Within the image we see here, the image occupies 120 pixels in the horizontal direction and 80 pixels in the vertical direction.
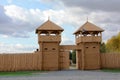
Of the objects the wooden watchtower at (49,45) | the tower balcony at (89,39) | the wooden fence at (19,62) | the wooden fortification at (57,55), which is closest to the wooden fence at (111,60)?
the wooden fortification at (57,55)

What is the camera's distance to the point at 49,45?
3725cm

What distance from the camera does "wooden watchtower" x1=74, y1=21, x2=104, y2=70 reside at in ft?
124

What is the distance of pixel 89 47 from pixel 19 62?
340 inches

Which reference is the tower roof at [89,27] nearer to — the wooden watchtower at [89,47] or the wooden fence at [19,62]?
the wooden watchtower at [89,47]

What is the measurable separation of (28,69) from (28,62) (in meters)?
0.81

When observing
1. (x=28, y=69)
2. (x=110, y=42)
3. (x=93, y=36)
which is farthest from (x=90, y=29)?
(x=110, y=42)

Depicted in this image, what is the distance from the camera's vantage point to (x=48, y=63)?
36.8 metres

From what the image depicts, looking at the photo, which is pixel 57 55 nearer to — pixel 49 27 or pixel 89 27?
pixel 49 27

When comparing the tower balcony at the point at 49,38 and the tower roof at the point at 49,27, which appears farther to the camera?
the tower roof at the point at 49,27

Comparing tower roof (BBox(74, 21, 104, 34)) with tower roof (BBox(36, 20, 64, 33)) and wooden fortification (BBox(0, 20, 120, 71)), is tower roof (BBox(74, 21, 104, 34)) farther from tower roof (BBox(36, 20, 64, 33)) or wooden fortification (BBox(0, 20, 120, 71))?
tower roof (BBox(36, 20, 64, 33))

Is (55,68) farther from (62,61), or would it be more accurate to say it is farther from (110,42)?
(110,42)

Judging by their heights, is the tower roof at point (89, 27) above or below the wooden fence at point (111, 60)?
above

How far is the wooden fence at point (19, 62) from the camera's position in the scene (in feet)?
118

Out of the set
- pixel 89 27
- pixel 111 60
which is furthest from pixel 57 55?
pixel 111 60
